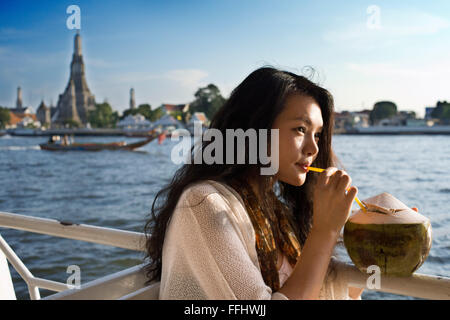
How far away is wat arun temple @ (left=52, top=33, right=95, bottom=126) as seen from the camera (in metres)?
47.8

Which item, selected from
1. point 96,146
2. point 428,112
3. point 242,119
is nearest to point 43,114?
point 96,146

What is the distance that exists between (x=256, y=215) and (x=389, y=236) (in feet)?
0.64

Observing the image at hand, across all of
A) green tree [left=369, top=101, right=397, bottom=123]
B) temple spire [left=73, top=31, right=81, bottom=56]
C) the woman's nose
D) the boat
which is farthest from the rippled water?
temple spire [left=73, top=31, right=81, bottom=56]

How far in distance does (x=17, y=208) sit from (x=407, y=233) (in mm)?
12286

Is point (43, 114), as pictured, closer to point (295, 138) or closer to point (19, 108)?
point (19, 108)

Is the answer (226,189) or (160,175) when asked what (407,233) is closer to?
(226,189)

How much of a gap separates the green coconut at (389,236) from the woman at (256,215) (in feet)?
0.15

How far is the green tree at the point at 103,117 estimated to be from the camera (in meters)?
46.3

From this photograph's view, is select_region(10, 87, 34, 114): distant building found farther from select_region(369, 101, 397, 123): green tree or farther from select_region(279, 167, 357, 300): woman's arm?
select_region(279, 167, 357, 300): woman's arm

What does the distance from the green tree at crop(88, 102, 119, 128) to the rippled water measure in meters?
19.3

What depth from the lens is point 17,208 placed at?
38.5 feet
